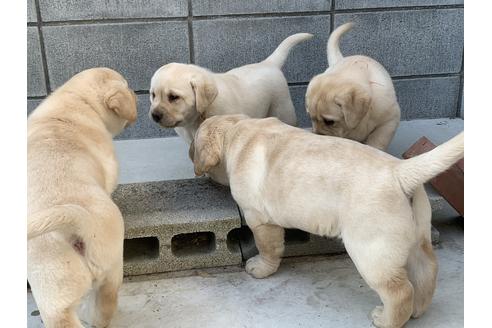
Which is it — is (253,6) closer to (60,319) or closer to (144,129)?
(144,129)

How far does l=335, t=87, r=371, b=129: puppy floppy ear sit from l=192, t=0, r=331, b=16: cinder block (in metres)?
1.43

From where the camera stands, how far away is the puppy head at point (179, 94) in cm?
340

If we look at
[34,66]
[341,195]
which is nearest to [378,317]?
[341,195]

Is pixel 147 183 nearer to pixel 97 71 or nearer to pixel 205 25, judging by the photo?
pixel 97 71

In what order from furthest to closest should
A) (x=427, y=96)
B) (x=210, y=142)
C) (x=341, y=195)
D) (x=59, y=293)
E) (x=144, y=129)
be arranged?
(x=427, y=96) → (x=144, y=129) → (x=210, y=142) → (x=341, y=195) → (x=59, y=293)

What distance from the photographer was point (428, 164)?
2.22 metres

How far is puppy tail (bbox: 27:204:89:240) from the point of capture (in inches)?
70.3

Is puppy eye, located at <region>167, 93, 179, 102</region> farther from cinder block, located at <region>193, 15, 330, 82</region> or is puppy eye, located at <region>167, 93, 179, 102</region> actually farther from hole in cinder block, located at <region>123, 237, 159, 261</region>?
cinder block, located at <region>193, 15, 330, 82</region>

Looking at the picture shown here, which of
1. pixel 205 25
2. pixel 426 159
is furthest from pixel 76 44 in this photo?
pixel 426 159

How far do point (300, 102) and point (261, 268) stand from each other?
205 centimetres

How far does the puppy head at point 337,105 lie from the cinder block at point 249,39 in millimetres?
1250

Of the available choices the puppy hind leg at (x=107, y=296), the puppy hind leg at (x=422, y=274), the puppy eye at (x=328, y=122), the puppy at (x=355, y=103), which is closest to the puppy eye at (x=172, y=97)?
the puppy at (x=355, y=103)

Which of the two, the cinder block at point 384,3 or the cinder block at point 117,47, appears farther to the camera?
the cinder block at point 384,3

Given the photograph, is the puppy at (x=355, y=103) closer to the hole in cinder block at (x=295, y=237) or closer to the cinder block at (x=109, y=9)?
the hole in cinder block at (x=295, y=237)
